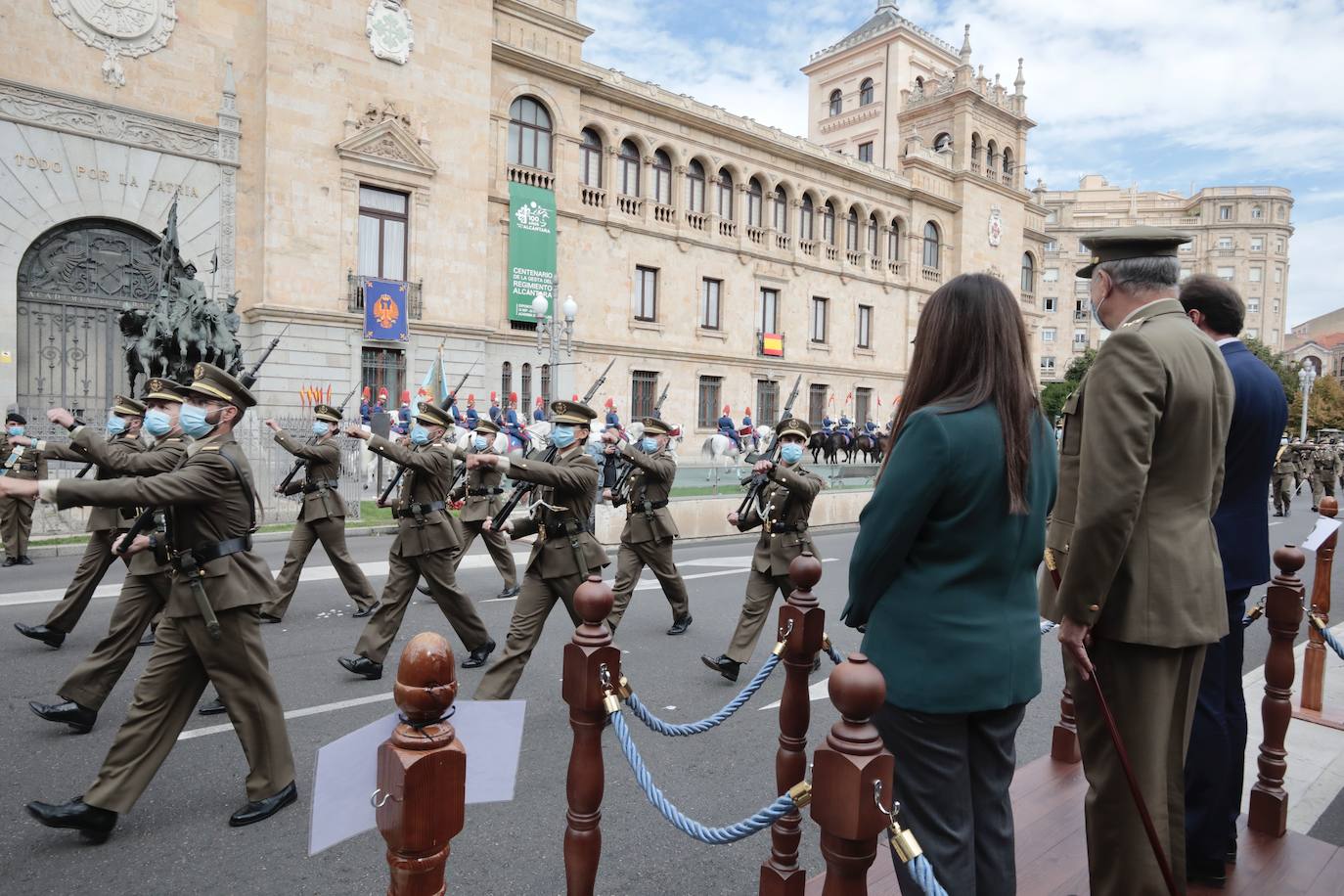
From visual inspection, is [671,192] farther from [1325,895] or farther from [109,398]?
[1325,895]

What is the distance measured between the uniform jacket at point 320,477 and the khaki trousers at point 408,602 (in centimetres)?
200

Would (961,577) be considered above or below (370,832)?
above

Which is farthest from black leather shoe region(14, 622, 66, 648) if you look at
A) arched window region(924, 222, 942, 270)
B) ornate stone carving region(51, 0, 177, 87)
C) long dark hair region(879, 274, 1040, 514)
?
arched window region(924, 222, 942, 270)

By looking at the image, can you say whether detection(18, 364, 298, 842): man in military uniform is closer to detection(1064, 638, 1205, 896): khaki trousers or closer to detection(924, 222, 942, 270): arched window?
detection(1064, 638, 1205, 896): khaki trousers

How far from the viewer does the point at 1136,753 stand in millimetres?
2627

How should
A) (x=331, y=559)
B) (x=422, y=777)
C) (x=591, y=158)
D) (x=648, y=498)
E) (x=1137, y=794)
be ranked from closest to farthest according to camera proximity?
(x=422, y=777) → (x=1137, y=794) → (x=648, y=498) → (x=331, y=559) → (x=591, y=158)

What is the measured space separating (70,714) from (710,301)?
30.4 metres

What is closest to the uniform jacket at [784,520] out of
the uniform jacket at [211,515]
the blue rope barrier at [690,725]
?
the blue rope barrier at [690,725]

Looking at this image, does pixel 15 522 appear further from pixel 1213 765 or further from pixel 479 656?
pixel 1213 765

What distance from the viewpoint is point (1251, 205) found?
82.6m

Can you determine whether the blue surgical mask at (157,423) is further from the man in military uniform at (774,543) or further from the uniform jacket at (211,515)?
the man in military uniform at (774,543)

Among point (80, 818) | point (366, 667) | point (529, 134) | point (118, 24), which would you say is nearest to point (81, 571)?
point (366, 667)

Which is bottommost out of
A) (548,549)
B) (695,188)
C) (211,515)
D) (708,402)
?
(548,549)

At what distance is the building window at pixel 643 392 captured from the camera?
31172mm
